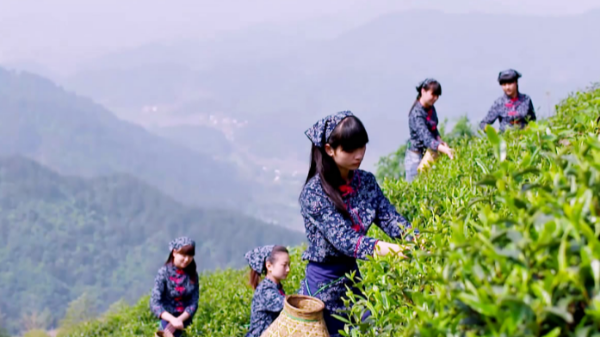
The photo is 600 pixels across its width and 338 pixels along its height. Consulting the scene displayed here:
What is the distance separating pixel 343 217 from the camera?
10.5ft

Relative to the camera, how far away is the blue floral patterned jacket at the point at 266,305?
4.64 m

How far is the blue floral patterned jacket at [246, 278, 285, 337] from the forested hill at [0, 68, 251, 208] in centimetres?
13076

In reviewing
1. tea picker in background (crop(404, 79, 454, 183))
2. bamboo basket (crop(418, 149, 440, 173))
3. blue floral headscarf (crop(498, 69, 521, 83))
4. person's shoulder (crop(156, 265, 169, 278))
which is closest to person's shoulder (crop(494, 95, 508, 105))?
blue floral headscarf (crop(498, 69, 521, 83))

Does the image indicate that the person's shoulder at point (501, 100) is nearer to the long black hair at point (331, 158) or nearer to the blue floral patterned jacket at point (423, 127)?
the blue floral patterned jacket at point (423, 127)

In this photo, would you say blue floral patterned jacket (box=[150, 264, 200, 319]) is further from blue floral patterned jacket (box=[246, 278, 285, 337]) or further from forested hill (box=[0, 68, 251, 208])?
forested hill (box=[0, 68, 251, 208])

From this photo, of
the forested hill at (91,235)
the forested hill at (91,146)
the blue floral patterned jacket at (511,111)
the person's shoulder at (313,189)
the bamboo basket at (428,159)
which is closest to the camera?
the person's shoulder at (313,189)

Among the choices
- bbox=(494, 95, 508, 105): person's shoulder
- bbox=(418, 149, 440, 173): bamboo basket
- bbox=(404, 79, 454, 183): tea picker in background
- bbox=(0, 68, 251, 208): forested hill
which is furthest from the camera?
bbox=(0, 68, 251, 208): forested hill

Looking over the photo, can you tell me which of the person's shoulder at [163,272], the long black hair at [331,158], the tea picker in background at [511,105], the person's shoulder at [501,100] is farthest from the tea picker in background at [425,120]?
the long black hair at [331,158]

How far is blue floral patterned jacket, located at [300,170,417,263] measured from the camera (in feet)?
10.1

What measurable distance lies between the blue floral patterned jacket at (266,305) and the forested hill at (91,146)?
131 meters

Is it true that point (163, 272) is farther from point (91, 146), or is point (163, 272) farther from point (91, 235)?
point (91, 146)

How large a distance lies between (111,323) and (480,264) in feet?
34.6

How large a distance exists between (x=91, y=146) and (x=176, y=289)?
139233 mm

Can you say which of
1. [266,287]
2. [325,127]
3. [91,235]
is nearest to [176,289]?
[266,287]
